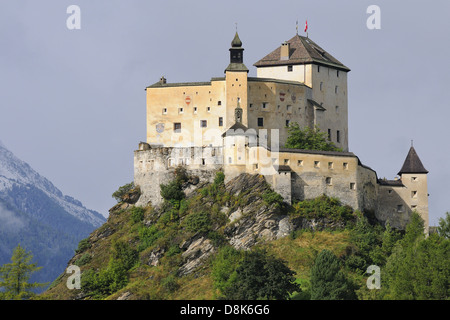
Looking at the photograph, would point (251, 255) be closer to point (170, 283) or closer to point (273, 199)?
point (273, 199)

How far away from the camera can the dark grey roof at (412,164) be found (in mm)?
97562

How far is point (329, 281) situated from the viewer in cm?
7962

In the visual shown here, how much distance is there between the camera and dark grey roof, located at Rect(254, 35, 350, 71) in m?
103

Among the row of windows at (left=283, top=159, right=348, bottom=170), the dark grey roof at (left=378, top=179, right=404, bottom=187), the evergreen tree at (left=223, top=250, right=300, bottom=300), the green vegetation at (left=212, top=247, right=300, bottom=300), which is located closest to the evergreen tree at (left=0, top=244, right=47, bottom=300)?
the green vegetation at (left=212, top=247, right=300, bottom=300)

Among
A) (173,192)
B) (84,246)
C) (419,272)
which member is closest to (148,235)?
(173,192)

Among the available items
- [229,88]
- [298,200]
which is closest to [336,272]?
[298,200]

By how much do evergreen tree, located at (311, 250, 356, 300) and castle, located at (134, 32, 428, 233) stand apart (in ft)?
33.9

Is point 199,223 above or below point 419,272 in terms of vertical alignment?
above

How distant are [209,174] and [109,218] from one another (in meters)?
13.4

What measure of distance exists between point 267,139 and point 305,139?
11.6 feet

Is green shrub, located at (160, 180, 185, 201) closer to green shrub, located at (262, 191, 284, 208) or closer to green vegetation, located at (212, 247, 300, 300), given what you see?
green shrub, located at (262, 191, 284, 208)

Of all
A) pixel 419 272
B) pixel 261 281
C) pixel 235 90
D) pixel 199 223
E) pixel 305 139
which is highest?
pixel 235 90

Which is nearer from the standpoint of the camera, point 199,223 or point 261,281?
point 261,281

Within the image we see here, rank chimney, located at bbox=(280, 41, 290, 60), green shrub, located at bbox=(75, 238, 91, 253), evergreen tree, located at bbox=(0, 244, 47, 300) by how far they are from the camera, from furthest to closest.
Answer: chimney, located at bbox=(280, 41, 290, 60) → green shrub, located at bbox=(75, 238, 91, 253) → evergreen tree, located at bbox=(0, 244, 47, 300)
